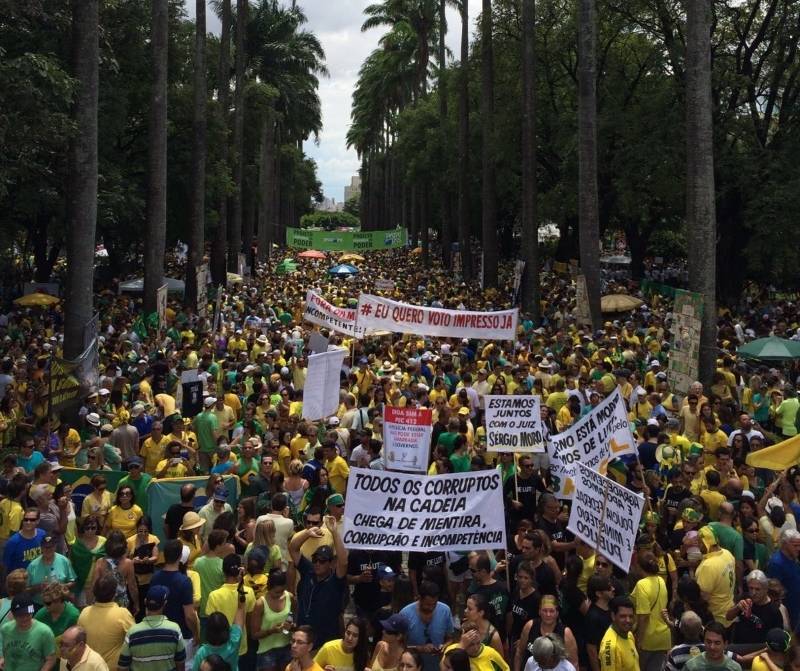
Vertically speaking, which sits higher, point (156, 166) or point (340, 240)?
point (156, 166)

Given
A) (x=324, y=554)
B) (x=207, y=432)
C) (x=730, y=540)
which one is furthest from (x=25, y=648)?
(x=207, y=432)

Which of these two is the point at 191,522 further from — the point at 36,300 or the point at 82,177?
the point at 36,300

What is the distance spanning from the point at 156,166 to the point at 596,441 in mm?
17147

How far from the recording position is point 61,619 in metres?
6.51

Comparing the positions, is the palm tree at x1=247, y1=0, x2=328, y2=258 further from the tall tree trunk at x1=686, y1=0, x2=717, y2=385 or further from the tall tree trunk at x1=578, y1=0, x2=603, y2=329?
the tall tree trunk at x1=686, y1=0, x2=717, y2=385

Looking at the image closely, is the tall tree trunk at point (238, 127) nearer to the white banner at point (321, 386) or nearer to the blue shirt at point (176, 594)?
the white banner at point (321, 386)

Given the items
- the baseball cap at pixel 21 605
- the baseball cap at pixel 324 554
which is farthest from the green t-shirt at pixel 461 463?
the baseball cap at pixel 21 605

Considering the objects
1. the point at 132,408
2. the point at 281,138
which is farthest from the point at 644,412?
the point at 281,138

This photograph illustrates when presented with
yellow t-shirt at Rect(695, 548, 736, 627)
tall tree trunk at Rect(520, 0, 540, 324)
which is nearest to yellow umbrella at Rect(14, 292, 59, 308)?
tall tree trunk at Rect(520, 0, 540, 324)

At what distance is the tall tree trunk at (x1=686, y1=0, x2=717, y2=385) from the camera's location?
16.6 metres

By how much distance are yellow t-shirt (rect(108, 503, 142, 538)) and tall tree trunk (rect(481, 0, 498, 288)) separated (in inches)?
1007

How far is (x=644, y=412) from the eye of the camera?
43.3 ft

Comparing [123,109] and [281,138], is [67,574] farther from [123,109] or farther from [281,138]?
[281,138]

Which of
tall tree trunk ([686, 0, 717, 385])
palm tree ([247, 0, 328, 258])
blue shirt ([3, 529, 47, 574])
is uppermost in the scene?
palm tree ([247, 0, 328, 258])
